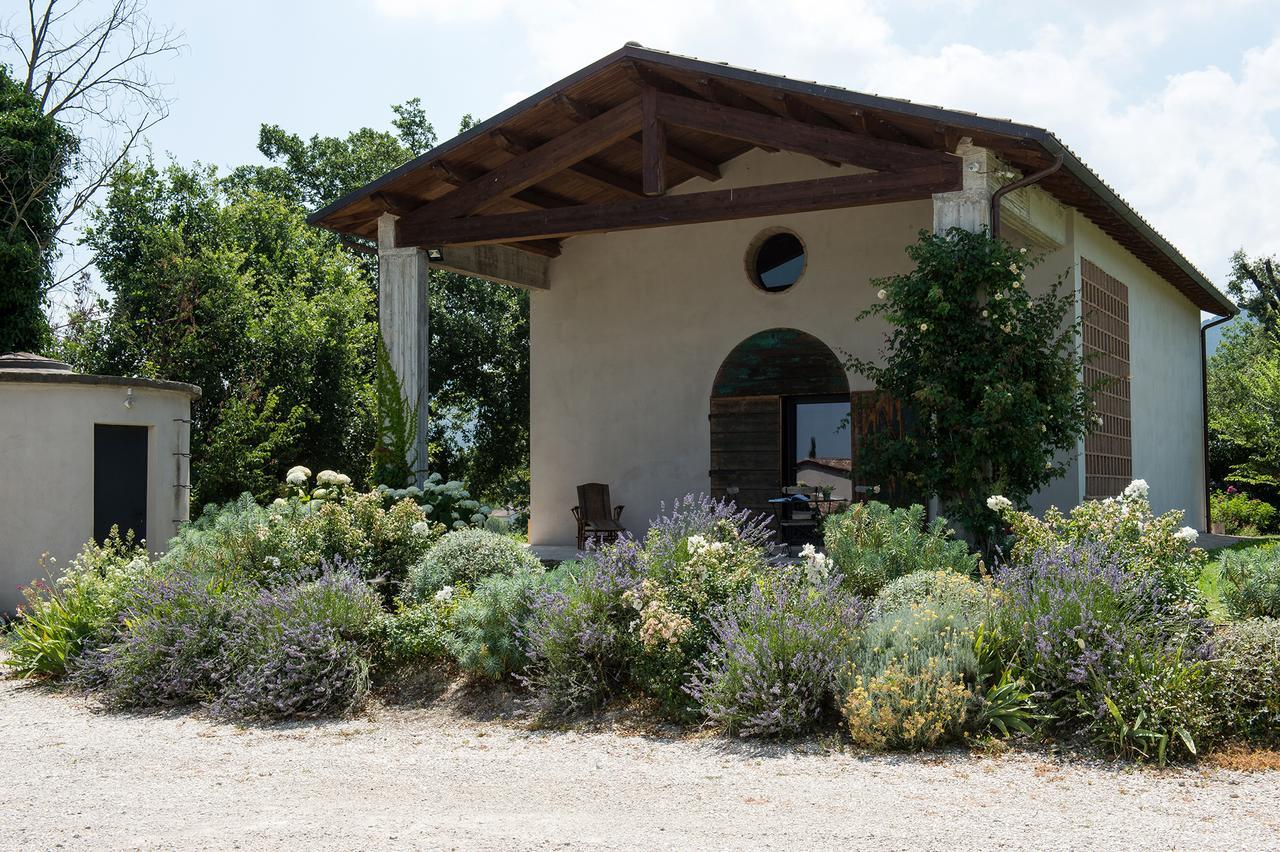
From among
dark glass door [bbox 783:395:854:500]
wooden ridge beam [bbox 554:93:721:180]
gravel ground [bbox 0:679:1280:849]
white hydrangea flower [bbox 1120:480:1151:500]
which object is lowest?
gravel ground [bbox 0:679:1280:849]

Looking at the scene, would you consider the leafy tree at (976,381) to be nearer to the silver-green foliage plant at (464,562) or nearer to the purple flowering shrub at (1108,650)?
the purple flowering shrub at (1108,650)

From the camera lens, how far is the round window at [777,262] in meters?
13.2

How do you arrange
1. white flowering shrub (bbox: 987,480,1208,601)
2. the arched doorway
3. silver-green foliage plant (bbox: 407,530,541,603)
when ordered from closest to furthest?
white flowering shrub (bbox: 987,480,1208,601) < silver-green foliage plant (bbox: 407,530,541,603) < the arched doorway

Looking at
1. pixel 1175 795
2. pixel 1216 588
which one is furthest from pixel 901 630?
pixel 1216 588

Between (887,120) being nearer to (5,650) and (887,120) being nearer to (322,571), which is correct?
(322,571)

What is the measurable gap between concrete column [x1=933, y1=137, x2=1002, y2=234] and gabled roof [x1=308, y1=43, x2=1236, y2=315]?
11 centimetres

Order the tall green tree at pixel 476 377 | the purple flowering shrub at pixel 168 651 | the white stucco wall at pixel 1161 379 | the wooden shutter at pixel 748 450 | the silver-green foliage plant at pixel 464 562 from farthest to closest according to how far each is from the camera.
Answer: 1. the tall green tree at pixel 476 377
2. the white stucco wall at pixel 1161 379
3. the wooden shutter at pixel 748 450
4. the silver-green foliage plant at pixel 464 562
5. the purple flowering shrub at pixel 168 651

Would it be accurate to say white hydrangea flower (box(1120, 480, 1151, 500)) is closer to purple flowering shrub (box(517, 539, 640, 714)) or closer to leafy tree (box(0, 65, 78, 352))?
purple flowering shrub (box(517, 539, 640, 714))

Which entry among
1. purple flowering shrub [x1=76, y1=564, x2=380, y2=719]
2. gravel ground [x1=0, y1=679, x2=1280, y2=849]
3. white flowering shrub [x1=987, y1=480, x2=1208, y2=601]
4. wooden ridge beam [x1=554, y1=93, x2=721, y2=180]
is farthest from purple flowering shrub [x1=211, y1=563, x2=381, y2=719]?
wooden ridge beam [x1=554, y1=93, x2=721, y2=180]

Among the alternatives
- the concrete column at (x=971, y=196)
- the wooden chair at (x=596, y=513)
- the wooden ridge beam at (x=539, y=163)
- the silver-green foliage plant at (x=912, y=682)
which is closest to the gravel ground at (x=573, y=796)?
the silver-green foliage plant at (x=912, y=682)

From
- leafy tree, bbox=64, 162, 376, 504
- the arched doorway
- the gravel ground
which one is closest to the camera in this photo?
the gravel ground

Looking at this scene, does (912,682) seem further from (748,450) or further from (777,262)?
(777,262)

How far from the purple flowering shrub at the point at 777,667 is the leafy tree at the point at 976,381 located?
347 cm

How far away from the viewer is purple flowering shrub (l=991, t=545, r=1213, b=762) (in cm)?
539
